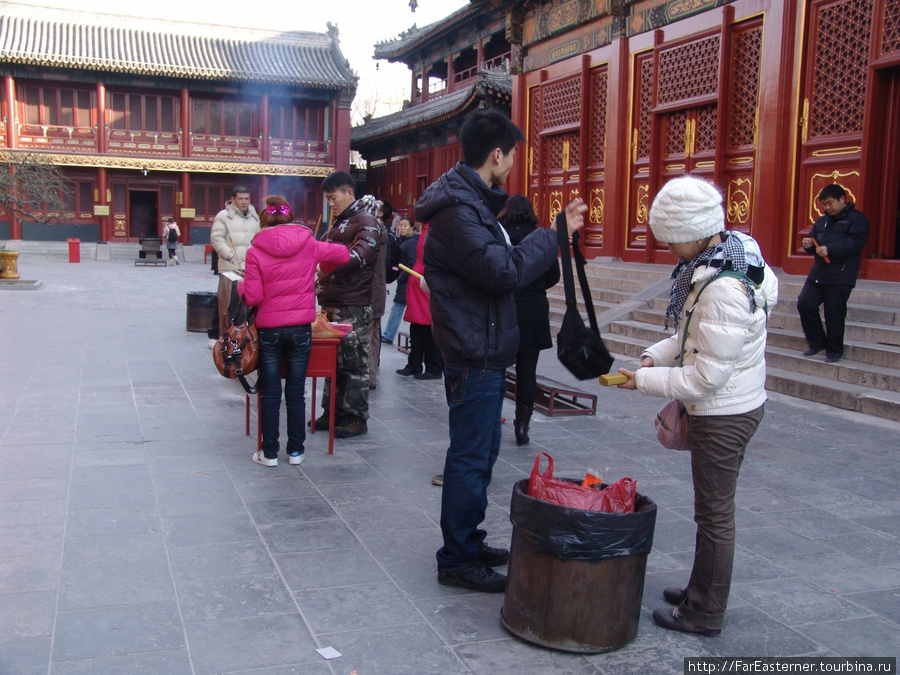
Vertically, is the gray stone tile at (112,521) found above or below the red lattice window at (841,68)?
below

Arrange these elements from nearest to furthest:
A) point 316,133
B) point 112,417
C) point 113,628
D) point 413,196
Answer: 1. point 113,628
2. point 112,417
3. point 413,196
4. point 316,133

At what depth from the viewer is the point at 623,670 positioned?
2701 millimetres

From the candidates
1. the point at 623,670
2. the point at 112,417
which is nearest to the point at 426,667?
the point at 623,670

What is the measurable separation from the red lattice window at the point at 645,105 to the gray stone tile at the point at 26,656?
11.0 metres

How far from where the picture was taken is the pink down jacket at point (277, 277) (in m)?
4.84

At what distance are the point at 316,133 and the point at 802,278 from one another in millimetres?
26016

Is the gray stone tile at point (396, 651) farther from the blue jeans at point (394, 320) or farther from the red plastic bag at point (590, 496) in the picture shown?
the blue jeans at point (394, 320)

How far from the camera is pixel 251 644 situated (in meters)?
2.81

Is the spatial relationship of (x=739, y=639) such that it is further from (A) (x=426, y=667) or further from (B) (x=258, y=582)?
(B) (x=258, y=582)

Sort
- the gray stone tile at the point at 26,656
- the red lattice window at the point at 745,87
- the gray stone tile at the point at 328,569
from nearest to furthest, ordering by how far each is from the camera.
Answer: the gray stone tile at the point at 26,656 < the gray stone tile at the point at 328,569 < the red lattice window at the point at 745,87

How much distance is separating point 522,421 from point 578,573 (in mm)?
2852

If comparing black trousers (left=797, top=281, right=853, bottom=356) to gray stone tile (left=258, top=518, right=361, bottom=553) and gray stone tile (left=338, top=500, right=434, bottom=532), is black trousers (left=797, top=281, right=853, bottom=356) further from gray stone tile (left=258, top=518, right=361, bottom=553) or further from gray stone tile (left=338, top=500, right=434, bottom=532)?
gray stone tile (left=258, top=518, right=361, bottom=553)

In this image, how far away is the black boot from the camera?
5.55 meters

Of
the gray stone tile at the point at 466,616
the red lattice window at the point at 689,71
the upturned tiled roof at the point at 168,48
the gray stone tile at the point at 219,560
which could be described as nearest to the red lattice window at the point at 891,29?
the red lattice window at the point at 689,71
